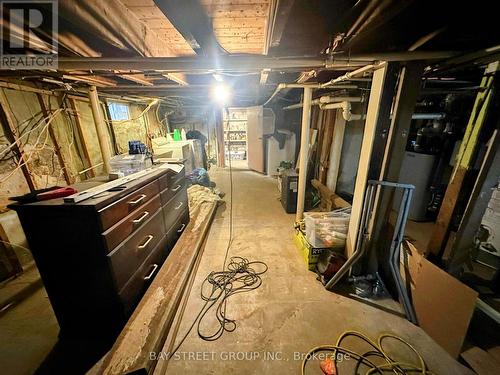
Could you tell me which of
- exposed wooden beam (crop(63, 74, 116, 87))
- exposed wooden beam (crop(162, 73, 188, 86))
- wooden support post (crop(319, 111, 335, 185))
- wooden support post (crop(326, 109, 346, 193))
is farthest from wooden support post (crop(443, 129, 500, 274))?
exposed wooden beam (crop(63, 74, 116, 87))

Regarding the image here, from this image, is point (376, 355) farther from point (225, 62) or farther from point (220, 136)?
point (220, 136)

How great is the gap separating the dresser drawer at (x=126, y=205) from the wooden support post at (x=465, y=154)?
2540mm

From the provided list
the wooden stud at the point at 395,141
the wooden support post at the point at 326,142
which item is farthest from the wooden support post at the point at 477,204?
the wooden support post at the point at 326,142

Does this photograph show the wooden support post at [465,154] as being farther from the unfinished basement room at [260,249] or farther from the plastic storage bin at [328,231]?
the plastic storage bin at [328,231]

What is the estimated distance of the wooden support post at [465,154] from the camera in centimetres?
139

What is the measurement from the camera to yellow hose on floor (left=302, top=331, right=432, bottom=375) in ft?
4.51

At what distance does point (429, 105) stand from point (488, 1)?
2032 millimetres

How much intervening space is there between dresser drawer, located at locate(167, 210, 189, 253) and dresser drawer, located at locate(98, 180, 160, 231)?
0.64m

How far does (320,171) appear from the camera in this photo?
4.44m

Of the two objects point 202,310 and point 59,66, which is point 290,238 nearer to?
point 202,310

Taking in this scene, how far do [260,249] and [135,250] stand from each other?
5.30ft

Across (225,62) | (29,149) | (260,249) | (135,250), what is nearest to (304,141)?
(260,249)

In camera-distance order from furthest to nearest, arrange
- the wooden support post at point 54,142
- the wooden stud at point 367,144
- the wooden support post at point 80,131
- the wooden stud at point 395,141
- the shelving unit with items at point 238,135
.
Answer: the shelving unit with items at point 238,135 → the wooden support post at point 80,131 → the wooden support post at point 54,142 → the wooden stud at point 367,144 → the wooden stud at point 395,141

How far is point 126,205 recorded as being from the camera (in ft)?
5.03
